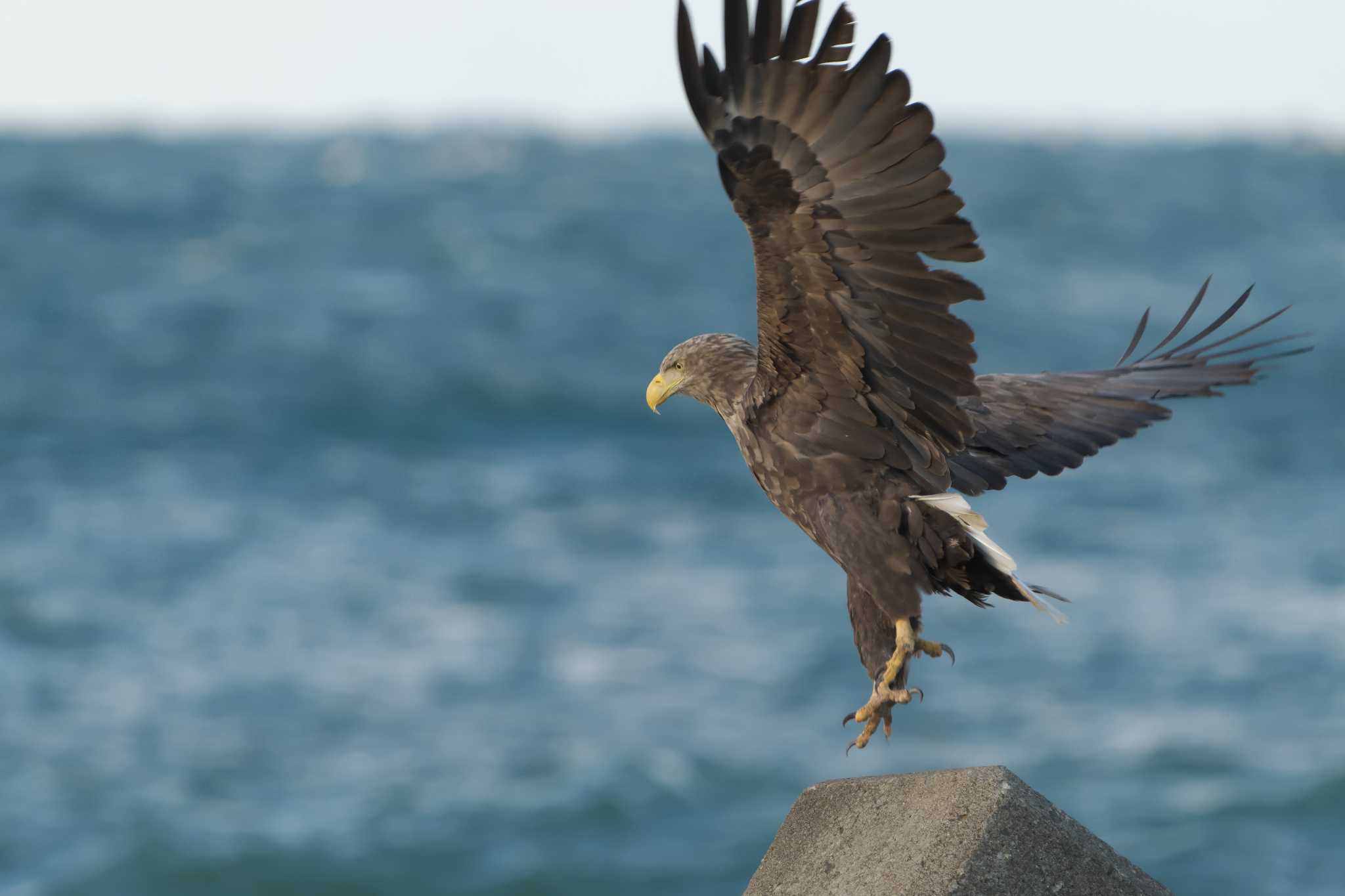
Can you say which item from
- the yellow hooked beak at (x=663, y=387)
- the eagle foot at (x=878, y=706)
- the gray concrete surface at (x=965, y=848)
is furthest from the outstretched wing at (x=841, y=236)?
the gray concrete surface at (x=965, y=848)

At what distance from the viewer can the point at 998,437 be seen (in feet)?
17.7

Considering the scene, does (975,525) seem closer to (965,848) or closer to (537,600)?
(965,848)

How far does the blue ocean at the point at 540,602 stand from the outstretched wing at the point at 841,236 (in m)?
6.03

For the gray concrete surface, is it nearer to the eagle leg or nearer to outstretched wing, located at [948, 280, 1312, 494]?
the eagle leg

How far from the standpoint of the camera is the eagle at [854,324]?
408 centimetres

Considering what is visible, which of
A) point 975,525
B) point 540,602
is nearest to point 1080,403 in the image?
point 975,525

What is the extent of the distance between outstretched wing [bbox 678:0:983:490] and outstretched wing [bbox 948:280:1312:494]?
26.4 inches

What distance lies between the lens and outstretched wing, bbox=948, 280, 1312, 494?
523 centimetres

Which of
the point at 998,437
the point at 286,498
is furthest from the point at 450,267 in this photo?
the point at 998,437

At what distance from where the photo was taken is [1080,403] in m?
5.73

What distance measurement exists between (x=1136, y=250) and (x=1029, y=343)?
53.8ft

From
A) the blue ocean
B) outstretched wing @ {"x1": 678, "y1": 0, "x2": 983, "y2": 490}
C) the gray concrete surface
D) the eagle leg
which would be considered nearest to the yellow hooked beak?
outstretched wing @ {"x1": 678, "y1": 0, "x2": 983, "y2": 490}

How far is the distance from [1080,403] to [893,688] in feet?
6.06

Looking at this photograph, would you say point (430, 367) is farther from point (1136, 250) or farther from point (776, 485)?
point (776, 485)
